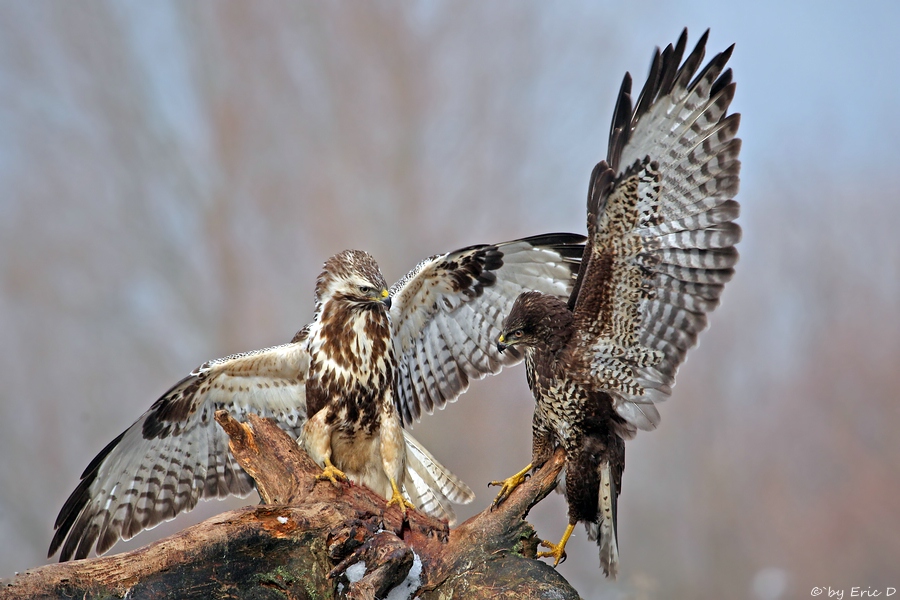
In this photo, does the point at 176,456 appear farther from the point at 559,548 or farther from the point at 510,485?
the point at 559,548

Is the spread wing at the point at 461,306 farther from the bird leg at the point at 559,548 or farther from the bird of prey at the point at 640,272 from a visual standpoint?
the bird leg at the point at 559,548

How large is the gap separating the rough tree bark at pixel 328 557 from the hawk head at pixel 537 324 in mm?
431

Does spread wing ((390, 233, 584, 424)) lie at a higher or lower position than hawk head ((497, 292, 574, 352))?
higher

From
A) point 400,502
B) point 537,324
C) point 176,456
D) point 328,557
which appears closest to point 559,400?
point 537,324

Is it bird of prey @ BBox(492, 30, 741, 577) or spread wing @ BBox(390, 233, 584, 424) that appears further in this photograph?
spread wing @ BBox(390, 233, 584, 424)

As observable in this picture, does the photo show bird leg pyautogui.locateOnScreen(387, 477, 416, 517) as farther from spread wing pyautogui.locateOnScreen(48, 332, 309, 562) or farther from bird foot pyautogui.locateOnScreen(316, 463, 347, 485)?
spread wing pyautogui.locateOnScreen(48, 332, 309, 562)

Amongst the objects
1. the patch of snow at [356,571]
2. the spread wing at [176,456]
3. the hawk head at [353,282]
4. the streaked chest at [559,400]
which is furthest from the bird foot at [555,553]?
the spread wing at [176,456]

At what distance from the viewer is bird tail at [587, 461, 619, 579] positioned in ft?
7.92

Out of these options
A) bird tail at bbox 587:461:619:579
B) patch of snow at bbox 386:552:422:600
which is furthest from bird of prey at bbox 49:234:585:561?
bird tail at bbox 587:461:619:579

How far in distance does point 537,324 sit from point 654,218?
49 cm

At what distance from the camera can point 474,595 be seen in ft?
6.96

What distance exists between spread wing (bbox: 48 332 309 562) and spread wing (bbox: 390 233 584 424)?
48 centimetres

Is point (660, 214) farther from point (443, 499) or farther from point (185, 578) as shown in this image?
point (185, 578)

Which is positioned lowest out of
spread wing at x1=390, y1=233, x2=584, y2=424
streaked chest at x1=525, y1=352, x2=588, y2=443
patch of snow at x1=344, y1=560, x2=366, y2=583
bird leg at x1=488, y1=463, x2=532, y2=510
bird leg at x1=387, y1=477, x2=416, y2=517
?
patch of snow at x1=344, y1=560, x2=366, y2=583
